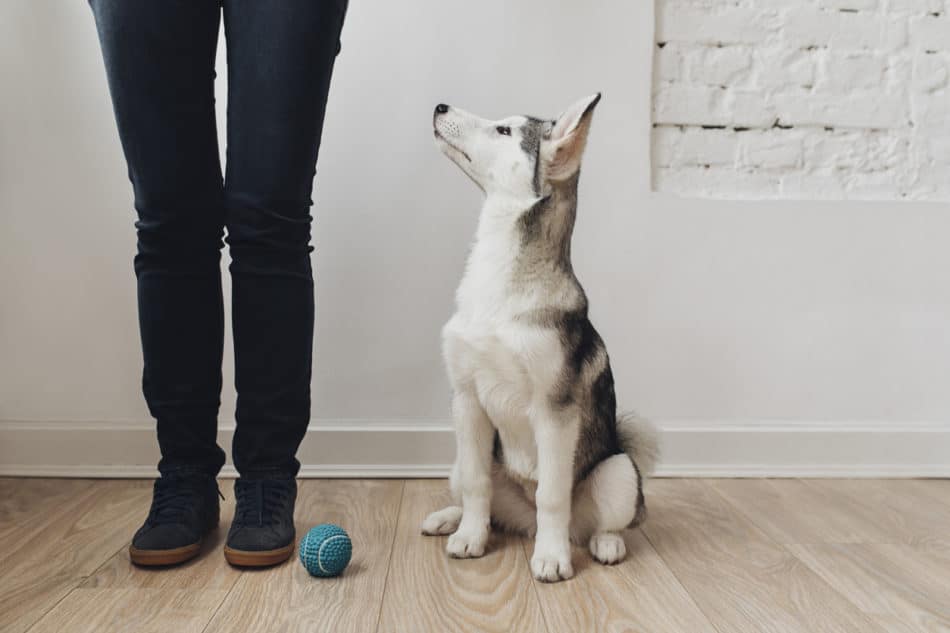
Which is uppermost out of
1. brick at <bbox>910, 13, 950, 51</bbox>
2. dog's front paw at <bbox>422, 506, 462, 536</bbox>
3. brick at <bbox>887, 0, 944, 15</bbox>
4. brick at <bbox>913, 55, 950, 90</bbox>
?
brick at <bbox>887, 0, 944, 15</bbox>

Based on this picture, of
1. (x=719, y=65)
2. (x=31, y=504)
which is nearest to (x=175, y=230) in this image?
(x=31, y=504)

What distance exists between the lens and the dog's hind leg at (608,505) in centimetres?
137

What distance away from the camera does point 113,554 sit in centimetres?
134

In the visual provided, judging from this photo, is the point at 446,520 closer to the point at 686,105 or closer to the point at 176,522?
the point at 176,522

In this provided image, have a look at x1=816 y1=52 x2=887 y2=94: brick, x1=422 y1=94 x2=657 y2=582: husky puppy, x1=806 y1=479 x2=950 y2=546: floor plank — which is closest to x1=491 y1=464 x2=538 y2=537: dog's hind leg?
x1=422 y1=94 x2=657 y2=582: husky puppy

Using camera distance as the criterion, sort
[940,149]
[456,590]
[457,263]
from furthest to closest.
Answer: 1. [940,149]
2. [457,263]
3. [456,590]

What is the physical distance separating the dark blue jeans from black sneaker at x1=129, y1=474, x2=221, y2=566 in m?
0.04

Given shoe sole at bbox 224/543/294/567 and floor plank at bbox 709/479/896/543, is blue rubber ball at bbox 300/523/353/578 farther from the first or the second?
floor plank at bbox 709/479/896/543

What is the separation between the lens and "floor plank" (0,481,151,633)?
1143 mm

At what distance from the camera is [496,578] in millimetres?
1274

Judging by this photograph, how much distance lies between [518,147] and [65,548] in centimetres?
109

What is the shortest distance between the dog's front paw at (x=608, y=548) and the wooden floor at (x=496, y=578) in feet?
0.08

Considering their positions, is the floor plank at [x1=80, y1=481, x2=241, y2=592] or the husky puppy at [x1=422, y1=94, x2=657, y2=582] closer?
the floor plank at [x1=80, y1=481, x2=241, y2=592]

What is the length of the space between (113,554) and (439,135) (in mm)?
952
